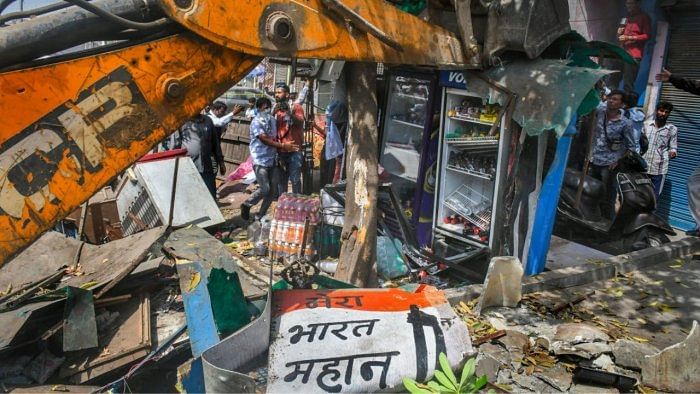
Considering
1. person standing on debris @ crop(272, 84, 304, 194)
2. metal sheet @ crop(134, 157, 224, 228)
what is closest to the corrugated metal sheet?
person standing on debris @ crop(272, 84, 304, 194)

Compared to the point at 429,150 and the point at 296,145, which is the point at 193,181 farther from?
the point at 429,150

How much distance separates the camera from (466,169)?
263 inches

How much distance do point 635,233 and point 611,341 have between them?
3.47 m

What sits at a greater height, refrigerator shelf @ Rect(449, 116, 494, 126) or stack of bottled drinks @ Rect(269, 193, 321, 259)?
refrigerator shelf @ Rect(449, 116, 494, 126)

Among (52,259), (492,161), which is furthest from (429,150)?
(52,259)

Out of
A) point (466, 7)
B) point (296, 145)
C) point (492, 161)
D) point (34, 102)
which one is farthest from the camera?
point (296, 145)

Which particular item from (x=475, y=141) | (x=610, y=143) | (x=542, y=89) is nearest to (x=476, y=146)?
(x=475, y=141)

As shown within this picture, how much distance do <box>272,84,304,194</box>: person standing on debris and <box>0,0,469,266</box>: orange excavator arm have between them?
5.66 meters

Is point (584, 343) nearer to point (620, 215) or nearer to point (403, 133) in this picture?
point (620, 215)

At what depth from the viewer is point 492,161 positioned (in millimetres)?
6492

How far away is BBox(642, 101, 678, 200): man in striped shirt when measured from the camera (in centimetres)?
812

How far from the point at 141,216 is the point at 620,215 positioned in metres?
7.13

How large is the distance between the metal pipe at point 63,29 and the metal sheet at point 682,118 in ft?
29.9

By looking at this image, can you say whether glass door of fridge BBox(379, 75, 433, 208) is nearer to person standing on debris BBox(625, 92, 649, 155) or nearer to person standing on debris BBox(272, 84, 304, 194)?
person standing on debris BBox(272, 84, 304, 194)
